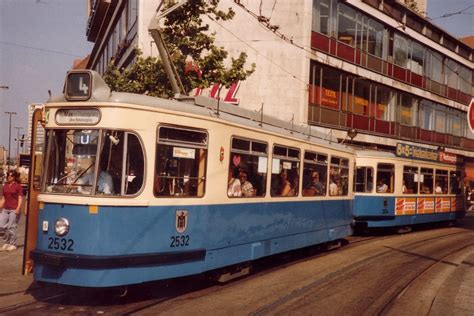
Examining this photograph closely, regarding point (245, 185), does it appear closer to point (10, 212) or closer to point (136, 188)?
point (136, 188)

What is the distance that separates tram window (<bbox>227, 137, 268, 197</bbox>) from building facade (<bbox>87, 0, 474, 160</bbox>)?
10.9m

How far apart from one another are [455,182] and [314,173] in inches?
550

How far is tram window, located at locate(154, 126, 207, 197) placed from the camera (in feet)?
24.0

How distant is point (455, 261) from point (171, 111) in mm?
8512

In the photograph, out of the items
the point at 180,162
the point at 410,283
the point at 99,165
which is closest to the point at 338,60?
the point at 410,283

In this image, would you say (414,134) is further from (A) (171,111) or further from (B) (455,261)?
(A) (171,111)

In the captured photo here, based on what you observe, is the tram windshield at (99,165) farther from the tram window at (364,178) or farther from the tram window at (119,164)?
the tram window at (364,178)

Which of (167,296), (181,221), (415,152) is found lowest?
(167,296)

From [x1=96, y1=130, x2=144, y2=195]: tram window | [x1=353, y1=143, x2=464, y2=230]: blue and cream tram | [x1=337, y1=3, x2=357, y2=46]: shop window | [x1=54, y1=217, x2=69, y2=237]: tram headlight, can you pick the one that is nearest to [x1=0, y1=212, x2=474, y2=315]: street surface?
[x1=54, y1=217, x2=69, y2=237]: tram headlight

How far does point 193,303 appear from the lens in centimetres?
746

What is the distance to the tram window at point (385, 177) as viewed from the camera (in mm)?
18469


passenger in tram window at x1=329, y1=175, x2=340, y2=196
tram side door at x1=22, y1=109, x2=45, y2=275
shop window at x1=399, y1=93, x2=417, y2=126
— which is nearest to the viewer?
tram side door at x1=22, y1=109, x2=45, y2=275

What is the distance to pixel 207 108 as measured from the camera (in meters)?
8.38

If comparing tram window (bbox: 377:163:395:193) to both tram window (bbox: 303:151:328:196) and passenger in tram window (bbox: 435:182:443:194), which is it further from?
tram window (bbox: 303:151:328:196)
